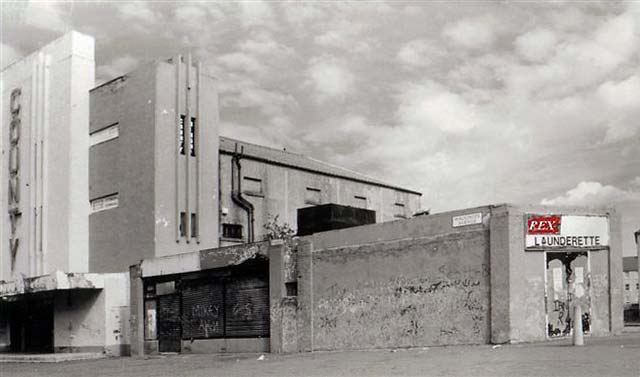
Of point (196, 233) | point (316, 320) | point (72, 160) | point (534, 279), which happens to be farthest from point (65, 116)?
point (534, 279)

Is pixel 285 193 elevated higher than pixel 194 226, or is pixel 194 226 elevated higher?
pixel 285 193

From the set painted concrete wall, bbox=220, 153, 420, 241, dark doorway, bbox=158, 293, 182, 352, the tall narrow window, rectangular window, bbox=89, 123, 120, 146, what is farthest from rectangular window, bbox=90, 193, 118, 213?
dark doorway, bbox=158, 293, 182, 352

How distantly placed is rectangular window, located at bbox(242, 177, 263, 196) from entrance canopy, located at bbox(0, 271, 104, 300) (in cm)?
991

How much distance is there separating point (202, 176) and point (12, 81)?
1335cm

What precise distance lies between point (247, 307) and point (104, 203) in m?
12.9

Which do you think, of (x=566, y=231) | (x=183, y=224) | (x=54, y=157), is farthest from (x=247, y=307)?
(x=54, y=157)

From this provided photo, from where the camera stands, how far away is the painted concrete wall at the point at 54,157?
36.5 metres

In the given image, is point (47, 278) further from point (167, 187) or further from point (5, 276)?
point (5, 276)

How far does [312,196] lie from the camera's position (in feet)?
145

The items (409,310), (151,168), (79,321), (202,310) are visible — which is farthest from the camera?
(151,168)

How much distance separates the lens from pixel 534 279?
20.3m

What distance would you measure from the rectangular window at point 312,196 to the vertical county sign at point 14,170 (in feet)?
49.7

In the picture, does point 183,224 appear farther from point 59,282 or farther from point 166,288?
point 59,282

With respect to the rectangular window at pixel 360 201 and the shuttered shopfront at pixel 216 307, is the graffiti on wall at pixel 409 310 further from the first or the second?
the rectangular window at pixel 360 201
